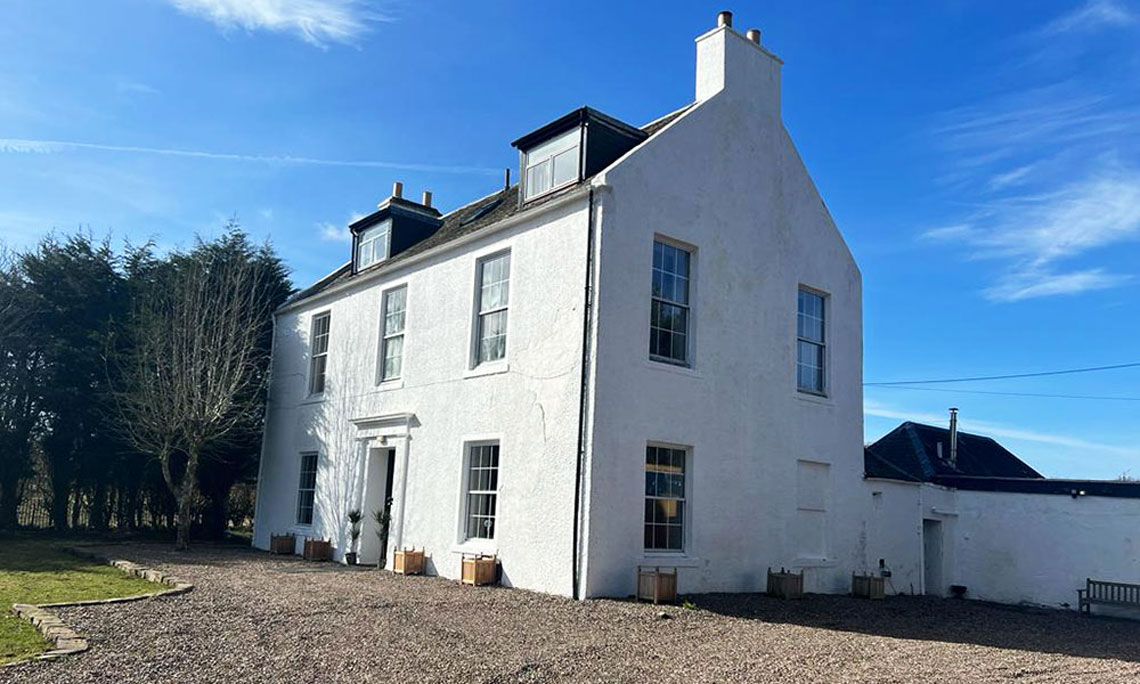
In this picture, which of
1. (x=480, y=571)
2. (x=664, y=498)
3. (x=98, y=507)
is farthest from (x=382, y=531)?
(x=98, y=507)

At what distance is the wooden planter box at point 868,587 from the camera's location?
16359 millimetres

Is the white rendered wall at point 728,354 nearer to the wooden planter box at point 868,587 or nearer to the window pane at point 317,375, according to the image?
the wooden planter box at point 868,587

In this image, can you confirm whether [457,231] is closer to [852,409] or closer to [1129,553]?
[852,409]

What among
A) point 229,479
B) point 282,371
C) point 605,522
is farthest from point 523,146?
point 229,479

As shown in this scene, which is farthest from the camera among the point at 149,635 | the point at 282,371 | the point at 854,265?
the point at 282,371

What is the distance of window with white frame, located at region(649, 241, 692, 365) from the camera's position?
1426 centimetres

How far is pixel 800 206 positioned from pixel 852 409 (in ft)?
14.5

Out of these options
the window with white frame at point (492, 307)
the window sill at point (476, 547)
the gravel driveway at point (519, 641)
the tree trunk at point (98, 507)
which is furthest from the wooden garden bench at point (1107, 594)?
the tree trunk at point (98, 507)

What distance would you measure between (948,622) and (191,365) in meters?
17.0

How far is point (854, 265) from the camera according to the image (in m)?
18.4

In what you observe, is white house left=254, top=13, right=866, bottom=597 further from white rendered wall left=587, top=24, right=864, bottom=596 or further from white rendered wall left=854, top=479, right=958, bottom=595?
white rendered wall left=854, top=479, right=958, bottom=595

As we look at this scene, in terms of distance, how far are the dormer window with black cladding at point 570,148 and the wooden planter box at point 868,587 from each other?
9.48m

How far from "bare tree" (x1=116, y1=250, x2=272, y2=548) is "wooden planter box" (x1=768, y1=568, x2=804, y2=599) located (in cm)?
1298

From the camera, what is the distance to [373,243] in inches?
817
